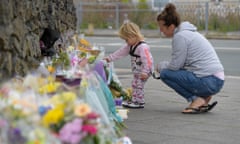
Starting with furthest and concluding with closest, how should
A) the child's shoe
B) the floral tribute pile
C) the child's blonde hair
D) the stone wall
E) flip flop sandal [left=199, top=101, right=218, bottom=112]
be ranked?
1. the child's shoe
2. the child's blonde hair
3. flip flop sandal [left=199, top=101, right=218, bottom=112]
4. the stone wall
5. the floral tribute pile

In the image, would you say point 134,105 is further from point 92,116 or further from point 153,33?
point 153,33

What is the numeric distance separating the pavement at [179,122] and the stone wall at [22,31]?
134 cm

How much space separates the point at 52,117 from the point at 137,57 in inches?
206

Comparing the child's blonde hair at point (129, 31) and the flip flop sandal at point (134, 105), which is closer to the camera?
the child's blonde hair at point (129, 31)

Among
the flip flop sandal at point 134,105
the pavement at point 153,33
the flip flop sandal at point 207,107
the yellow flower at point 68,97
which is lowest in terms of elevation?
the pavement at point 153,33

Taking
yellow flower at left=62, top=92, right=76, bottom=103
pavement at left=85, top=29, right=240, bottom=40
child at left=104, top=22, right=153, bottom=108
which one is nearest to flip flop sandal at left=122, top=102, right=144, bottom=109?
child at left=104, top=22, right=153, bottom=108

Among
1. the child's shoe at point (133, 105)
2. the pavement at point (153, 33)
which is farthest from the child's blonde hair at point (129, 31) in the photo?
the pavement at point (153, 33)

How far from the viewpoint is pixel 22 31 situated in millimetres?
5840

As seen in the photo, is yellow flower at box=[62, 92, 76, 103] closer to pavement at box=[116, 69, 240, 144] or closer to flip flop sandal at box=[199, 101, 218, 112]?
pavement at box=[116, 69, 240, 144]

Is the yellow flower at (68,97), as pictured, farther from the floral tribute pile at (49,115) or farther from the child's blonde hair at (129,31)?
the child's blonde hair at (129,31)

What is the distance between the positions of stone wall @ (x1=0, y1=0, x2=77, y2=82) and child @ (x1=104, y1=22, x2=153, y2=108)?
4.05ft

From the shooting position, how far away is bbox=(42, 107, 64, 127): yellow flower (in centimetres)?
343

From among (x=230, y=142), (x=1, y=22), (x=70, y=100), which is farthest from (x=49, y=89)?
(x=230, y=142)

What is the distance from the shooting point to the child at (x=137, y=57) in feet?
28.0
